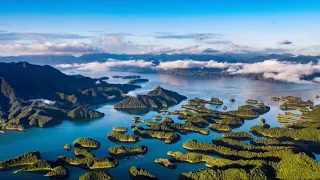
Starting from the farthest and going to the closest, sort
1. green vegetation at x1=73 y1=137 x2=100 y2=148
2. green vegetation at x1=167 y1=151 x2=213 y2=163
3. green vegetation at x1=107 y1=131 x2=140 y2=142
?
1. green vegetation at x1=107 y1=131 x2=140 y2=142
2. green vegetation at x1=73 y1=137 x2=100 y2=148
3. green vegetation at x1=167 y1=151 x2=213 y2=163

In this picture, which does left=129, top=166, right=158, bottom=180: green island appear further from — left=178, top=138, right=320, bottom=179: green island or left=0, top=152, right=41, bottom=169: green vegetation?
left=0, top=152, right=41, bottom=169: green vegetation

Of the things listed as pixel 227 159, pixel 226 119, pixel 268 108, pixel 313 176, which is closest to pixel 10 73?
pixel 226 119

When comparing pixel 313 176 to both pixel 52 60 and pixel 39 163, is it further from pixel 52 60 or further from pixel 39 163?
pixel 52 60

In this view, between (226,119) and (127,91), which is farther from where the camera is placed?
(127,91)

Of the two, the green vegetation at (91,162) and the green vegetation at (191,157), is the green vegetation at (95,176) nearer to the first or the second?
the green vegetation at (91,162)

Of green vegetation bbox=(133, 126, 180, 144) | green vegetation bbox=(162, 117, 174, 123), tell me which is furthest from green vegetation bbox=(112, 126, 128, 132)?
green vegetation bbox=(162, 117, 174, 123)

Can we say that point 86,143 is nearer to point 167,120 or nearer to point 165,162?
point 165,162
